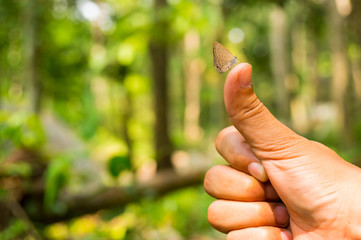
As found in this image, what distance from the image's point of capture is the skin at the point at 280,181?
3.75ft

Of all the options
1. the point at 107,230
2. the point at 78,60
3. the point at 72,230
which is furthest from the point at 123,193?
the point at 78,60

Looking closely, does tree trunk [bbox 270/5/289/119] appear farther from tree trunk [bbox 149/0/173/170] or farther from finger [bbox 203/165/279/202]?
finger [bbox 203/165/279/202]

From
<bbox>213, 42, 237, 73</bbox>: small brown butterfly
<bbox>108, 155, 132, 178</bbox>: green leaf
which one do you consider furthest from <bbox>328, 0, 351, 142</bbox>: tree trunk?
<bbox>213, 42, 237, 73</bbox>: small brown butterfly

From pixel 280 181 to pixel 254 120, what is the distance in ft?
0.94

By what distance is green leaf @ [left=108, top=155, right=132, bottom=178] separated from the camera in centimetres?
288

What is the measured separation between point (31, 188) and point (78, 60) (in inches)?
129

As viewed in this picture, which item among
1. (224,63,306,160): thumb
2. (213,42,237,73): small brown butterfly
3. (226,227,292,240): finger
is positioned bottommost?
(226,227,292,240): finger

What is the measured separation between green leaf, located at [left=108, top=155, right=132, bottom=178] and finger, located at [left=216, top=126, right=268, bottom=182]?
1633 millimetres

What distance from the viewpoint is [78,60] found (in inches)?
236

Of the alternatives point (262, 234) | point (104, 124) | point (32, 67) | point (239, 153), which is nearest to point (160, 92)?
point (104, 124)

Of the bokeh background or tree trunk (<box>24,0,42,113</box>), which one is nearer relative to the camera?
the bokeh background

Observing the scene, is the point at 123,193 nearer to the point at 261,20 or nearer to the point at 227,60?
the point at 227,60

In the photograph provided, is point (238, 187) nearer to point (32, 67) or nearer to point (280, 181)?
point (280, 181)

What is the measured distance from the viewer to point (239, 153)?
1.34 meters
